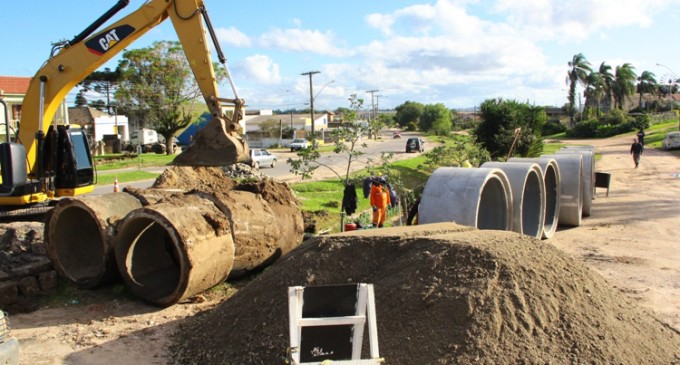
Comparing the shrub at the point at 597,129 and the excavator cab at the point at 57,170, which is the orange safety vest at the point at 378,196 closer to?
the excavator cab at the point at 57,170

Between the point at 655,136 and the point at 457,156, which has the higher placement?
the point at 655,136

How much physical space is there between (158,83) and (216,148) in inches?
1458

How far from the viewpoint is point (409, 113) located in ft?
456

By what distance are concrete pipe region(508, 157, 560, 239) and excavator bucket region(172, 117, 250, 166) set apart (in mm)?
7821

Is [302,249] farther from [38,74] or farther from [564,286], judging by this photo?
[38,74]

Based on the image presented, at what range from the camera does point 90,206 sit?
9.46 metres

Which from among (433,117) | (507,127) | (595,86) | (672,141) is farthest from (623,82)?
(507,127)

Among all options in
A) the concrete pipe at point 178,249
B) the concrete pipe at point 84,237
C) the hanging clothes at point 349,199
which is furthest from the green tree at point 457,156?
the concrete pipe at point 84,237

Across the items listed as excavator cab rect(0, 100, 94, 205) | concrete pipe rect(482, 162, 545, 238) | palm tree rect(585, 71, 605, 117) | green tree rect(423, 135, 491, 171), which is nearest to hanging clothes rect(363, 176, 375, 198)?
concrete pipe rect(482, 162, 545, 238)

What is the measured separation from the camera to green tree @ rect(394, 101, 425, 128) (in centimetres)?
13538

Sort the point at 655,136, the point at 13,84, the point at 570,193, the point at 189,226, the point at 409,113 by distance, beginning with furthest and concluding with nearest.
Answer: the point at 409,113 → the point at 655,136 → the point at 13,84 → the point at 570,193 → the point at 189,226

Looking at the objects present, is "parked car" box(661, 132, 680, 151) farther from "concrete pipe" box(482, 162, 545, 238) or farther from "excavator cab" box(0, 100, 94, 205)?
"excavator cab" box(0, 100, 94, 205)

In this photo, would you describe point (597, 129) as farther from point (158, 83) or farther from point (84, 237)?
point (84, 237)

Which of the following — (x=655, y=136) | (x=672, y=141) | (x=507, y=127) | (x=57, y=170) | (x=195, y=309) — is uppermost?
(x=507, y=127)
